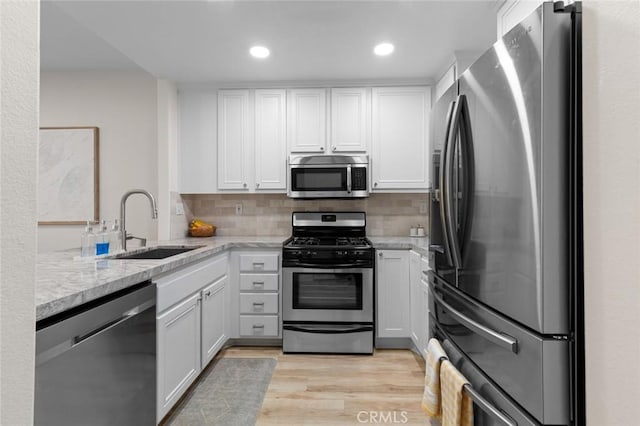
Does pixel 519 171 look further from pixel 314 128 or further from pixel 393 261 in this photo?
pixel 314 128

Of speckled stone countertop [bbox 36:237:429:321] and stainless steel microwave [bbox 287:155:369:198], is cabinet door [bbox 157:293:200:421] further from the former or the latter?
stainless steel microwave [bbox 287:155:369:198]

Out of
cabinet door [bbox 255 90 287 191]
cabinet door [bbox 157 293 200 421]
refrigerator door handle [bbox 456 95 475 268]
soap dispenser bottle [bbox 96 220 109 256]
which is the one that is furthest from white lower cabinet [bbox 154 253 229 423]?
refrigerator door handle [bbox 456 95 475 268]

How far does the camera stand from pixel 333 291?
297 cm

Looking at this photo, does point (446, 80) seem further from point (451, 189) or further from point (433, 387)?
point (433, 387)

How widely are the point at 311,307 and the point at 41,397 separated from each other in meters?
2.07

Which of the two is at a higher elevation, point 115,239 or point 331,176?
point 331,176

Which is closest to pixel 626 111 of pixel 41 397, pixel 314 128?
pixel 41 397

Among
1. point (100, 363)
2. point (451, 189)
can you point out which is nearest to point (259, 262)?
point (100, 363)

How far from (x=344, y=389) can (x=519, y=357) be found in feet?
5.17

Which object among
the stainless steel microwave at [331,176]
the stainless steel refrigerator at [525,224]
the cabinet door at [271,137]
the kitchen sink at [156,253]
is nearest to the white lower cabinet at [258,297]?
the kitchen sink at [156,253]

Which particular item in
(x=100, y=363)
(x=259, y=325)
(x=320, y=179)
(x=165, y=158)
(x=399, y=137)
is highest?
(x=399, y=137)

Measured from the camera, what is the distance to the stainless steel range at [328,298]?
2.93 meters

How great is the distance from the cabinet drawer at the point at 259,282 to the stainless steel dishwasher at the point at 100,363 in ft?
4.47

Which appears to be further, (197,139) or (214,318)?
(197,139)
